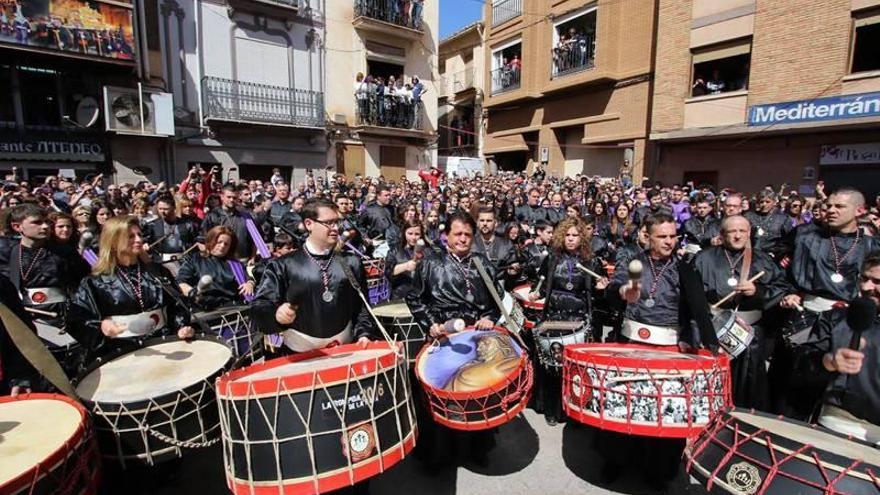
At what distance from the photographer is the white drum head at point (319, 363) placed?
8.02ft

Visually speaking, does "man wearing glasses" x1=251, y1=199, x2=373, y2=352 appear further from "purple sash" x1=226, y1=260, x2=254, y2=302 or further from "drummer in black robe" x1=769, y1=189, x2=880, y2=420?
"drummer in black robe" x1=769, y1=189, x2=880, y2=420

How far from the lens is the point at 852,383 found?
2598mm

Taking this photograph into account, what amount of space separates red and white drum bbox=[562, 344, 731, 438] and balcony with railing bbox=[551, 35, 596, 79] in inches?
747

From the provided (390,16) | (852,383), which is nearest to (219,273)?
(852,383)

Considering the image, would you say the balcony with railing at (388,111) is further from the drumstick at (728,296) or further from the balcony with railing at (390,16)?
the drumstick at (728,296)

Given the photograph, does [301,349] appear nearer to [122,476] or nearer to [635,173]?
[122,476]

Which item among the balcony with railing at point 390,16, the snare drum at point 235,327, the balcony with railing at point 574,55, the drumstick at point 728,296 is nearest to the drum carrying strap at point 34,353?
the snare drum at point 235,327

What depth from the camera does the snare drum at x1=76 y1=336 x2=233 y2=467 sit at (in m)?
2.54

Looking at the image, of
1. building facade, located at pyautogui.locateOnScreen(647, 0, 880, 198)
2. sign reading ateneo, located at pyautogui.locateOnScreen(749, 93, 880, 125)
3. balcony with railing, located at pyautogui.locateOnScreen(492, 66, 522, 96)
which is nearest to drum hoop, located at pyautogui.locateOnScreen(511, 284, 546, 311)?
sign reading ateneo, located at pyautogui.locateOnScreen(749, 93, 880, 125)

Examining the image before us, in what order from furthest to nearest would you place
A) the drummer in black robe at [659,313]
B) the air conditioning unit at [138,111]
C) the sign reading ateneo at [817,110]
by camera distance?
1. the air conditioning unit at [138,111]
2. the sign reading ateneo at [817,110]
3. the drummer in black robe at [659,313]

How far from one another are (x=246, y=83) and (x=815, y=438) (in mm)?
17199

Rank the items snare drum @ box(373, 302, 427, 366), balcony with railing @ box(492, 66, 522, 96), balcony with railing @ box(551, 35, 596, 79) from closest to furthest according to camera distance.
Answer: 1. snare drum @ box(373, 302, 427, 366)
2. balcony with railing @ box(551, 35, 596, 79)
3. balcony with railing @ box(492, 66, 522, 96)

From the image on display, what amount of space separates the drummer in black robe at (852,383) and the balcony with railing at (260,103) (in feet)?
52.7

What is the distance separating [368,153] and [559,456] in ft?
54.2
